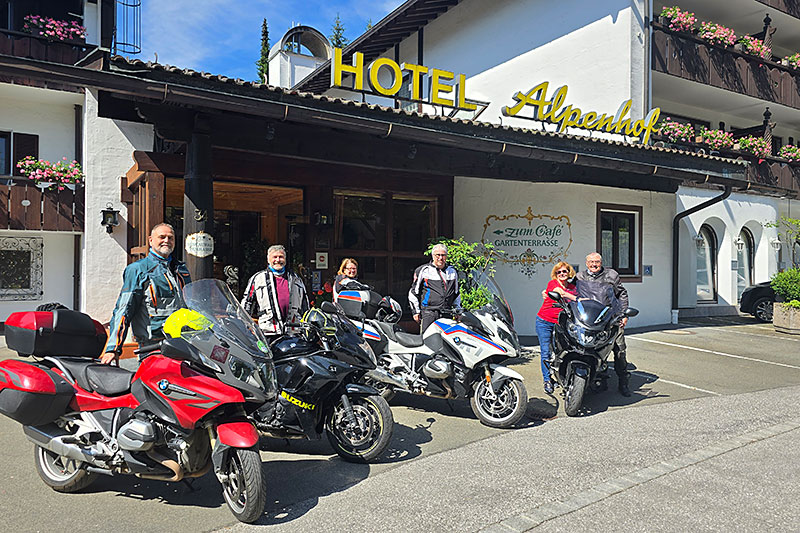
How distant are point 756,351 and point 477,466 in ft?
26.2

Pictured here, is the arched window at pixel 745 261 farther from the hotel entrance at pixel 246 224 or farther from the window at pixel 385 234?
the hotel entrance at pixel 246 224

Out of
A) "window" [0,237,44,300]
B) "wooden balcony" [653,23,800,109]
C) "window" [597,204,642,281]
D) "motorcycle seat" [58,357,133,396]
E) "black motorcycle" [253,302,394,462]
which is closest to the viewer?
"motorcycle seat" [58,357,133,396]

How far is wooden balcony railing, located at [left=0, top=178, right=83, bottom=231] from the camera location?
12.6m

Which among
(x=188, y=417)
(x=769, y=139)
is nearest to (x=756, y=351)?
(x=769, y=139)

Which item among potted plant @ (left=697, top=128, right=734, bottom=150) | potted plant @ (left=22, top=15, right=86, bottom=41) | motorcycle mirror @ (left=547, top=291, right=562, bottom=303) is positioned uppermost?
potted plant @ (left=22, top=15, right=86, bottom=41)

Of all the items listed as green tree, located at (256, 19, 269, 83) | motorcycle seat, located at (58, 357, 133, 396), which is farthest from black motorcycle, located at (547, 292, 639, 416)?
green tree, located at (256, 19, 269, 83)

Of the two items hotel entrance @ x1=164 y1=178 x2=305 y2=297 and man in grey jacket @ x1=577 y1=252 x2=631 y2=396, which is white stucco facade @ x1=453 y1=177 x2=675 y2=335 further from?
man in grey jacket @ x1=577 y1=252 x2=631 y2=396

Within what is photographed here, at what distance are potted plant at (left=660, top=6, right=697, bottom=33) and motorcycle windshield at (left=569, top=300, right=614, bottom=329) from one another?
1074 cm

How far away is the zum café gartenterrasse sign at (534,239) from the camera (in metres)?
11.7

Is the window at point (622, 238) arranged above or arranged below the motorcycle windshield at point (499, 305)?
above

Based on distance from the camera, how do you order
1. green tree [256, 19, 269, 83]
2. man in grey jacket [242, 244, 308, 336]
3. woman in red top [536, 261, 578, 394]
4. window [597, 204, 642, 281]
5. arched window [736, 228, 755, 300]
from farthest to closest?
green tree [256, 19, 269, 83] → arched window [736, 228, 755, 300] → window [597, 204, 642, 281] → woman in red top [536, 261, 578, 394] → man in grey jacket [242, 244, 308, 336]

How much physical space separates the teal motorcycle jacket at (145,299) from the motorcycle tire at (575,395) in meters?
3.80

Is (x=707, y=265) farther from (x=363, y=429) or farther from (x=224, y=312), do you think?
(x=224, y=312)

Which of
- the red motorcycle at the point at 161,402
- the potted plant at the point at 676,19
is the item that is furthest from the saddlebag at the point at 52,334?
the potted plant at the point at 676,19
